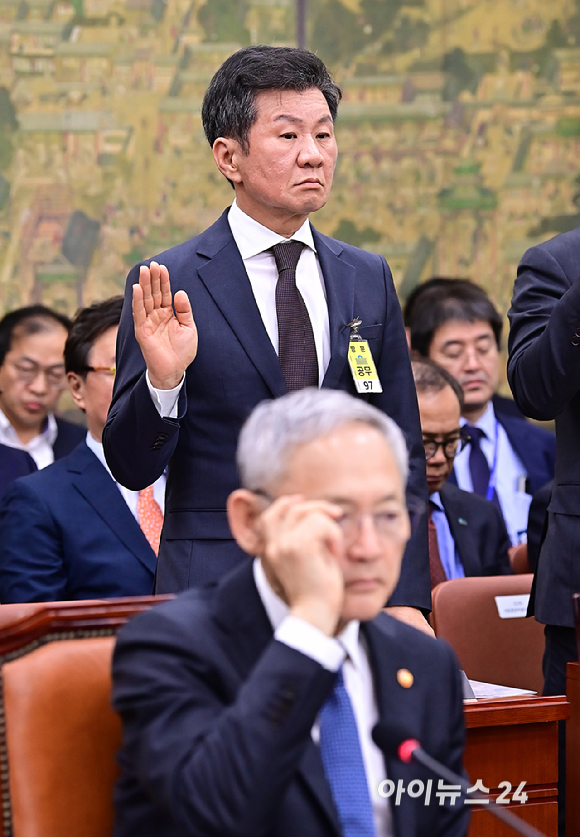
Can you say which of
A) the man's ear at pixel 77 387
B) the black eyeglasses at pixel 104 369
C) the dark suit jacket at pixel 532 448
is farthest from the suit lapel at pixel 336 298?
the dark suit jacket at pixel 532 448

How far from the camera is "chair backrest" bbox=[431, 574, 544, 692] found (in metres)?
3.21

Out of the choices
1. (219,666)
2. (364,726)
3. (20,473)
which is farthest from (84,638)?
(20,473)

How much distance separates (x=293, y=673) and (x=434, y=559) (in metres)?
2.63

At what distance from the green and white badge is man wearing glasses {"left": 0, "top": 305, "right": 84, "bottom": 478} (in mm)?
2685

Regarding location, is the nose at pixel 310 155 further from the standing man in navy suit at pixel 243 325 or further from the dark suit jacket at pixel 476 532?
the dark suit jacket at pixel 476 532

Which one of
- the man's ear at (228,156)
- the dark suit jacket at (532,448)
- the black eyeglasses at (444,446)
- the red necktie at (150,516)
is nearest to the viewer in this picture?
the man's ear at (228,156)

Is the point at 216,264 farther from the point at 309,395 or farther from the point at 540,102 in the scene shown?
the point at 540,102

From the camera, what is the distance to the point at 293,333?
2.33 m

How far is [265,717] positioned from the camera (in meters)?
1.27

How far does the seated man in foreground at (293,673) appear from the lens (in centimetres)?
127

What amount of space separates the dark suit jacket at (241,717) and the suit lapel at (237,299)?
785 mm

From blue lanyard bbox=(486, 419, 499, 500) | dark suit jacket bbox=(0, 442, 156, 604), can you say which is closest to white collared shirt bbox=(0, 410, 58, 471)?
dark suit jacket bbox=(0, 442, 156, 604)

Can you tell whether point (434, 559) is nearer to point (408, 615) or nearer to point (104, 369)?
point (104, 369)

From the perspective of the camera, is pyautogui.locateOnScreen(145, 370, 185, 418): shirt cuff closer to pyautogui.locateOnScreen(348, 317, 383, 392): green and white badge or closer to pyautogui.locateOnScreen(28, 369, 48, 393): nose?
pyautogui.locateOnScreen(348, 317, 383, 392): green and white badge
